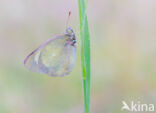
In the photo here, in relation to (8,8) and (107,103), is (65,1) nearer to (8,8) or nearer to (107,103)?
(8,8)

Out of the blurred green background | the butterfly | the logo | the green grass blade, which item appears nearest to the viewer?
the green grass blade

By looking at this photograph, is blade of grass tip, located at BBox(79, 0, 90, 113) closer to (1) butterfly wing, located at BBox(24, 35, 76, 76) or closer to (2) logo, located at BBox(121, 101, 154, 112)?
(1) butterfly wing, located at BBox(24, 35, 76, 76)

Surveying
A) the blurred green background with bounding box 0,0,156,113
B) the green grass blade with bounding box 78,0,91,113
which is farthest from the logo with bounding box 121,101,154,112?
the green grass blade with bounding box 78,0,91,113

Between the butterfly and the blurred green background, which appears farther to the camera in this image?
the blurred green background

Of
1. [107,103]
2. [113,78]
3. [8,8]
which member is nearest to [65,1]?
[8,8]

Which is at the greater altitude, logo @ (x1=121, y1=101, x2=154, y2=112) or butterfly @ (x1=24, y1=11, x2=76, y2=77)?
butterfly @ (x1=24, y1=11, x2=76, y2=77)

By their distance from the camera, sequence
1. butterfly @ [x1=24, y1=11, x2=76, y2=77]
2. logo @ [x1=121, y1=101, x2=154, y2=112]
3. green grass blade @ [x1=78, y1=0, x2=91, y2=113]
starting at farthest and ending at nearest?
1. logo @ [x1=121, y1=101, x2=154, y2=112]
2. butterfly @ [x1=24, y1=11, x2=76, y2=77]
3. green grass blade @ [x1=78, y1=0, x2=91, y2=113]

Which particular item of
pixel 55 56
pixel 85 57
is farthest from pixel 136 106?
pixel 85 57
